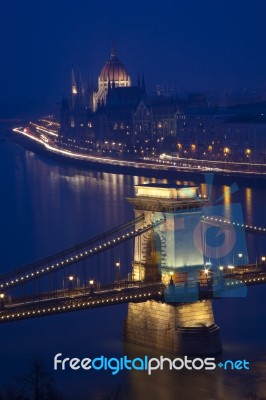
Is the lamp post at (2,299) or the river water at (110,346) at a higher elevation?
the lamp post at (2,299)

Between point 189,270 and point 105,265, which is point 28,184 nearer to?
point 105,265

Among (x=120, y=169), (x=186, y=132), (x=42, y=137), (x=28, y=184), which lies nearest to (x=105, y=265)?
(x=28, y=184)

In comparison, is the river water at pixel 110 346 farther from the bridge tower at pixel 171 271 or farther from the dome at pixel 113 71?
the dome at pixel 113 71

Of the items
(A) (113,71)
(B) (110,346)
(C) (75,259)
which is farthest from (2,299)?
(A) (113,71)

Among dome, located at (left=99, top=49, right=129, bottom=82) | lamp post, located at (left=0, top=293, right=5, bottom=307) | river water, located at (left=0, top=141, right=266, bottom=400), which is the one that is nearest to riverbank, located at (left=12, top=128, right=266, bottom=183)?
dome, located at (left=99, top=49, right=129, bottom=82)

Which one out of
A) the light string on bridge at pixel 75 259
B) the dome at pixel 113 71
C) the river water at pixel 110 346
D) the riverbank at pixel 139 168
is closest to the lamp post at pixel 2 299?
the light string on bridge at pixel 75 259

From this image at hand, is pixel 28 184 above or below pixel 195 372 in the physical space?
above
